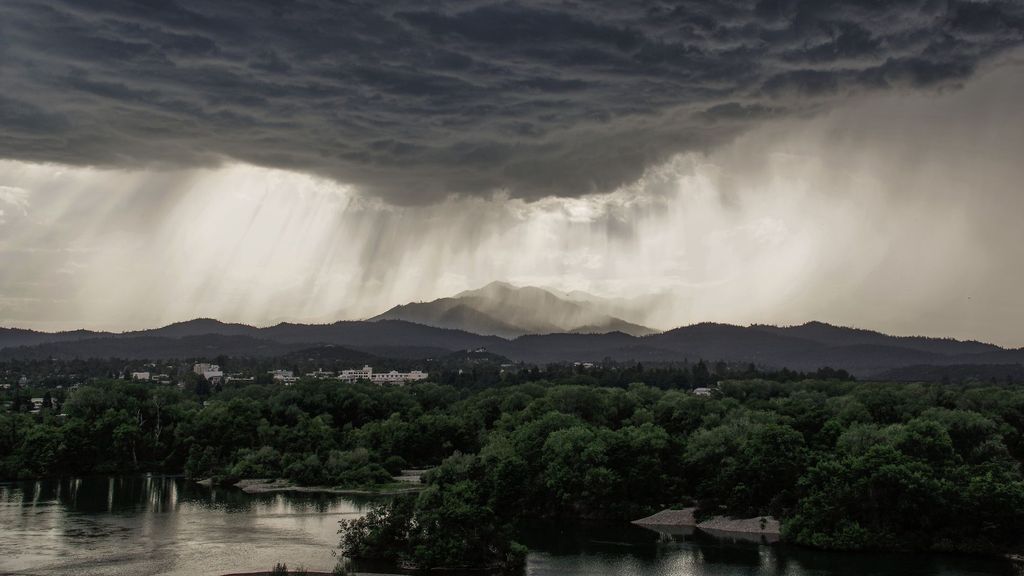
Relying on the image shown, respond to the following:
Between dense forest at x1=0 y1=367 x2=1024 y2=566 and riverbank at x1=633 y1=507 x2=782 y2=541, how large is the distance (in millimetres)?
943

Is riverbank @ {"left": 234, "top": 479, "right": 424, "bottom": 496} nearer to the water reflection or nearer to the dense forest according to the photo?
the dense forest

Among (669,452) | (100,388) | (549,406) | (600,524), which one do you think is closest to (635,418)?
(549,406)

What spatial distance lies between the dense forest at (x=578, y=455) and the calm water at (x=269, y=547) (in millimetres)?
3027

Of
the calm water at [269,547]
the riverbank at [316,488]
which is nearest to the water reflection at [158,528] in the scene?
the calm water at [269,547]

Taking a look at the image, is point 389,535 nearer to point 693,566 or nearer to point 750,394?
point 693,566

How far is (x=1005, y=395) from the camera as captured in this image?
99.9 metres

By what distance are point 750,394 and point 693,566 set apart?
8262 cm

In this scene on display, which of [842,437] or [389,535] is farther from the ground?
[842,437]

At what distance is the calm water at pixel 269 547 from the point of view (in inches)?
1966

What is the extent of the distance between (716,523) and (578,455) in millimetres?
10467

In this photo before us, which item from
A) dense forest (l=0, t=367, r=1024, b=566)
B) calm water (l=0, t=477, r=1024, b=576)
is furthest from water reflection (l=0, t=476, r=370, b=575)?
dense forest (l=0, t=367, r=1024, b=566)

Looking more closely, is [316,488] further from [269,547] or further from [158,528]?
[269,547]

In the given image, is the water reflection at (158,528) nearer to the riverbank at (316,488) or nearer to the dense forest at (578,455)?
the riverbank at (316,488)

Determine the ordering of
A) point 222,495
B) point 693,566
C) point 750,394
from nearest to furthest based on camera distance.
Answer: point 693,566 < point 222,495 < point 750,394
